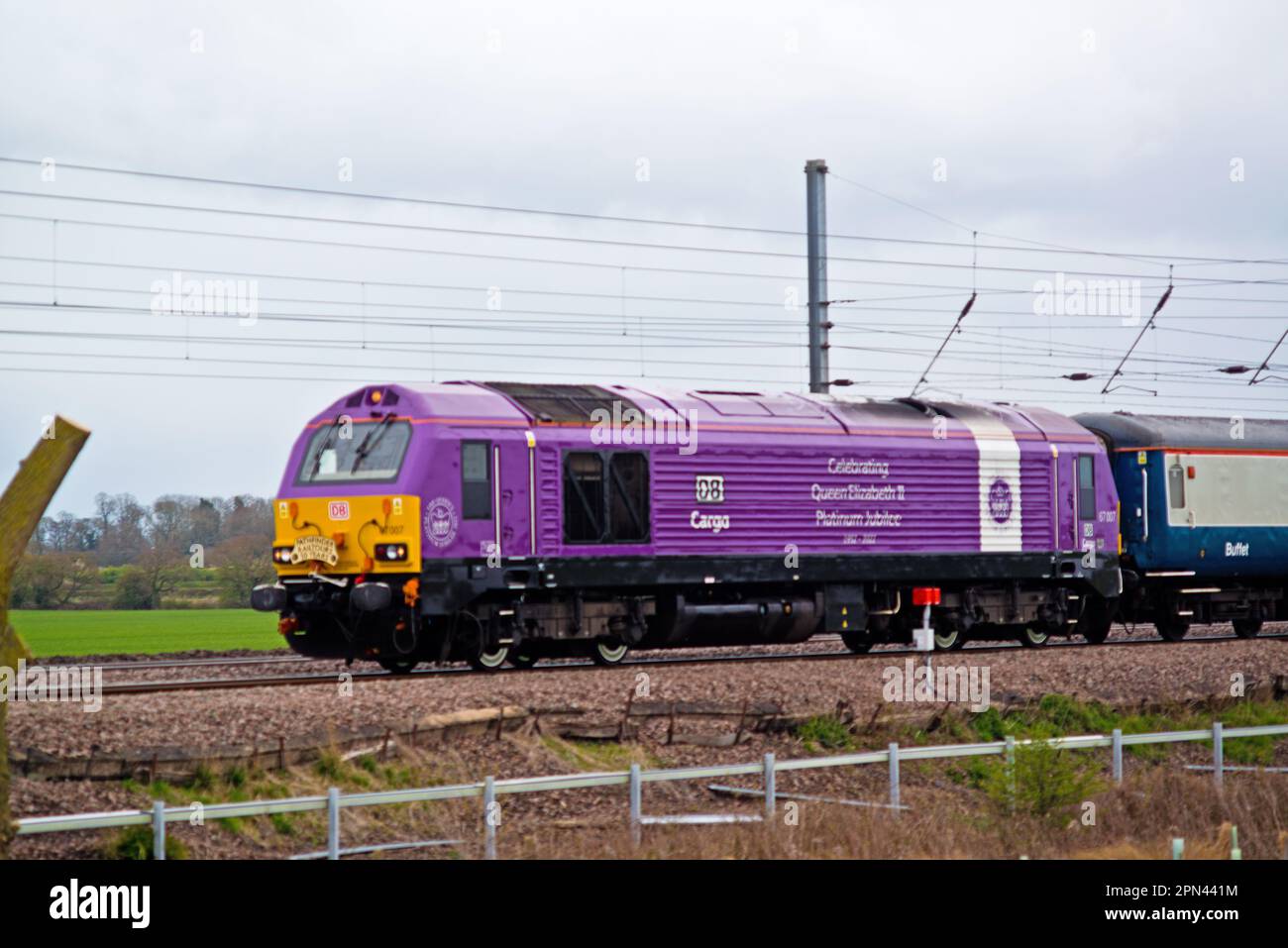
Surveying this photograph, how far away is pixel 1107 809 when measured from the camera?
54.8 ft

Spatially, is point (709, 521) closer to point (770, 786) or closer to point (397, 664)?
point (397, 664)

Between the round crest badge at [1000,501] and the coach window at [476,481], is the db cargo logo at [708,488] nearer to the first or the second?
the coach window at [476,481]

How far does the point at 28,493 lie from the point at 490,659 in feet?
48.8

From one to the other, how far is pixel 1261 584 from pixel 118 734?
2405 centimetres

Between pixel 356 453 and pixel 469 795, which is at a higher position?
pixel 356 453

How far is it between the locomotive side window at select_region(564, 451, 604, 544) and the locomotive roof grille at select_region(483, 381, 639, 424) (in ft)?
1.95

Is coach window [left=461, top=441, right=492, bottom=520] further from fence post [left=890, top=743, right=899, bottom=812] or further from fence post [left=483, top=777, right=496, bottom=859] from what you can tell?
fence post [left=483, top=777, right=496, bottom=859]

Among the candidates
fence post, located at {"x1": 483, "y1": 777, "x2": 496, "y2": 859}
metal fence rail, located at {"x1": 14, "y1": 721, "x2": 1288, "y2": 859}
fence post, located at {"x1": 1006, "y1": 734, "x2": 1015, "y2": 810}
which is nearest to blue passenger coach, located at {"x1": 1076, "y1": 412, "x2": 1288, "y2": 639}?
metal fence rail, located at {"x1": 14, "y1": 721, "x2": 1288, "y2": 859}

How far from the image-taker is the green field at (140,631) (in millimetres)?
38031

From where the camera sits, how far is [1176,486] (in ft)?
102

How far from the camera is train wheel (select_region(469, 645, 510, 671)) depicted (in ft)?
74.4

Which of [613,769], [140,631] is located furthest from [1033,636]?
[140,631]
